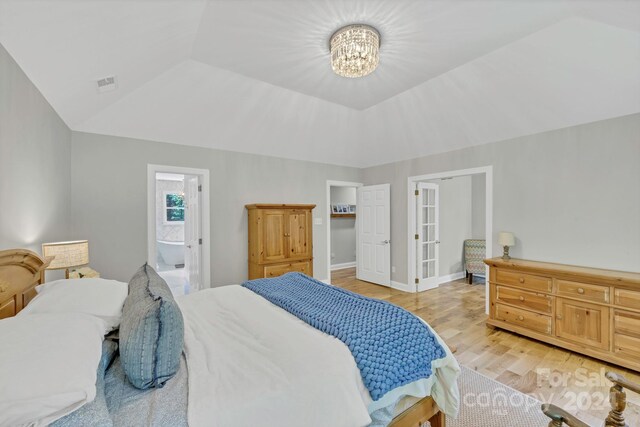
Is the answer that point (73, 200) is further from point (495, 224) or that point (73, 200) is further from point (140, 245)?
point (495, 224)

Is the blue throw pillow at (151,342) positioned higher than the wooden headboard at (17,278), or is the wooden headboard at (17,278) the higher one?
the wooden headboard at (17,278)

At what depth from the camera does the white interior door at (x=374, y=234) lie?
5297 mm

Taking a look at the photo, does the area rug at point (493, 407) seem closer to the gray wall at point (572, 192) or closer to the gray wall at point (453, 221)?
the gray wall at point (572, 192)

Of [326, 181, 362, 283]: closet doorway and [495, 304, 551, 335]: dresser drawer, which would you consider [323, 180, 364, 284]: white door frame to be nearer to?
[326, 181, 362, 283]: closet doorway

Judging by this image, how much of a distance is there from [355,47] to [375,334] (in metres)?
2.17

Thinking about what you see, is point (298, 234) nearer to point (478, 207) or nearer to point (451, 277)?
point (451, 277)

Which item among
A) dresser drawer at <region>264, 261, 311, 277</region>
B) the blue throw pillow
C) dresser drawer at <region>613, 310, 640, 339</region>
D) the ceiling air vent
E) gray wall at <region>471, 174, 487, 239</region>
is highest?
the ceiling air vent

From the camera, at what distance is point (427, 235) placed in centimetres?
521

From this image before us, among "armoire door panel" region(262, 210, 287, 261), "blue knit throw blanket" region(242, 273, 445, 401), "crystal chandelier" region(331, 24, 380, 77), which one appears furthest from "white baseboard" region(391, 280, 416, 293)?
"crystal chandelier" region(331, 24, 380, 77)

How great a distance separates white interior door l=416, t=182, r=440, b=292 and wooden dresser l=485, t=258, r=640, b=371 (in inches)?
63.5

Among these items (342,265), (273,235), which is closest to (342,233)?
(342,265)

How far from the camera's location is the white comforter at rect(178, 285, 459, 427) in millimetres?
1059

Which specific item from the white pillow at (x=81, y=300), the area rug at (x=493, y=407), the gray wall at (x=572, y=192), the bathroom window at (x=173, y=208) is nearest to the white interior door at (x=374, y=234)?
the gray wall at (x=572, y=192)

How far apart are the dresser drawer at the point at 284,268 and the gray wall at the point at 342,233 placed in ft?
8.63
